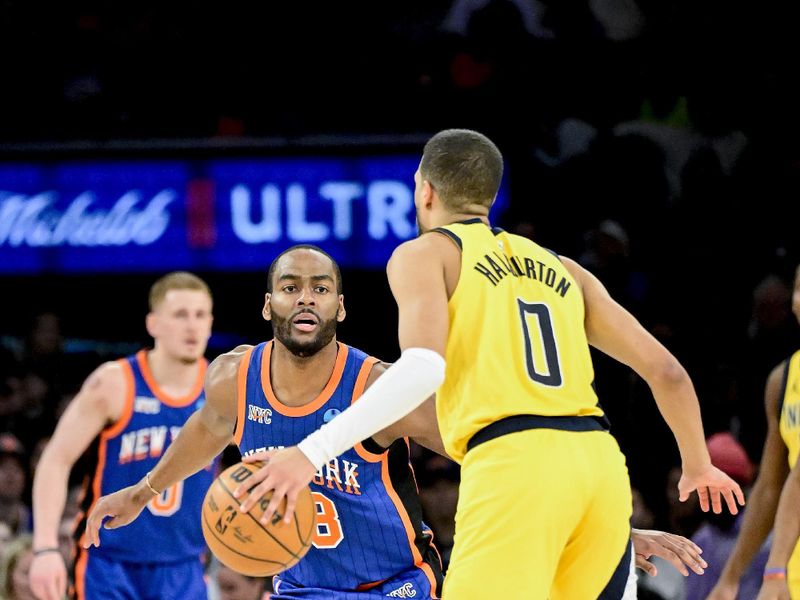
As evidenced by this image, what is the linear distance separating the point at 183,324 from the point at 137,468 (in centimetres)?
67

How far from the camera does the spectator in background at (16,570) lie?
21.2 ft

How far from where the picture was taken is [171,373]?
5.67 m

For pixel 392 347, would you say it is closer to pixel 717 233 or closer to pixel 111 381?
pixel 717 233

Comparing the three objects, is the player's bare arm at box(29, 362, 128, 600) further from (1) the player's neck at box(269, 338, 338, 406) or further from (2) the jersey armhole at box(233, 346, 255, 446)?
(1) the player's neck at box(269, 338, 338, 406)

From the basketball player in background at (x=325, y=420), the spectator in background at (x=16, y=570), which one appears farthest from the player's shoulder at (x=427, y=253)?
the spectator in background at (x=16, y=570)

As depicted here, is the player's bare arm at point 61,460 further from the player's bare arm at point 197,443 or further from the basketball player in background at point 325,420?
the basketball player in background at point 325,420

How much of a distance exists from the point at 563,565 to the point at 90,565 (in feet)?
9.33

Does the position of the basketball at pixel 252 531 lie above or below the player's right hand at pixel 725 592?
above

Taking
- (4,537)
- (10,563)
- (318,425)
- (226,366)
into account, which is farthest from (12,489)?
(318,425)

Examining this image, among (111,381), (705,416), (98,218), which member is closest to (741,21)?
(705,416)

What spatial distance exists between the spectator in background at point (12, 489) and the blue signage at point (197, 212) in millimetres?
1568

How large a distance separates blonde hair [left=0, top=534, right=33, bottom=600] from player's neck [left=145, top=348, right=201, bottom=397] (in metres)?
1.53

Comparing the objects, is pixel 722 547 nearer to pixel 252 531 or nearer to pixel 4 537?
pixel 252 531

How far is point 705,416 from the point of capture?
749cm
